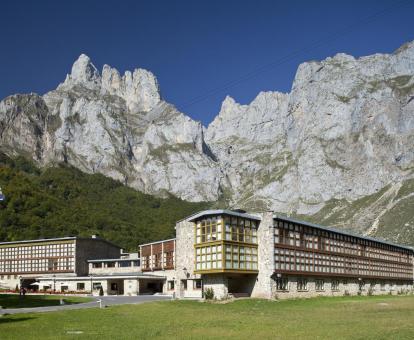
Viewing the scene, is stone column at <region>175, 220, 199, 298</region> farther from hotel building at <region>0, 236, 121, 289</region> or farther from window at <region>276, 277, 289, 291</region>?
hotel building at <region>0, 236, 121, 289</region>

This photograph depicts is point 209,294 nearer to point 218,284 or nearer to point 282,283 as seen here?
point 218,284

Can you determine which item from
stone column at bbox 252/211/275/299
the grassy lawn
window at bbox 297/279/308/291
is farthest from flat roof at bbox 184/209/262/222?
the grassy lawn

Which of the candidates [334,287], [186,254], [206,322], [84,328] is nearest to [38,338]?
[84,328]

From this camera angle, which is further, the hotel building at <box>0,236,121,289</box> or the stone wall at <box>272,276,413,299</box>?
the hotel building at <box>0,236,121,289</box>

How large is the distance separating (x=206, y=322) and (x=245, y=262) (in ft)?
90.4

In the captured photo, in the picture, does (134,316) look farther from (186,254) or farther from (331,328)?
(186,254)

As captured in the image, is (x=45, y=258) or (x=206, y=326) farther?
(x=45, y=258)

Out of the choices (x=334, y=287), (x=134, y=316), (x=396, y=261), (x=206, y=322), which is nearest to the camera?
(x=206, y=322)

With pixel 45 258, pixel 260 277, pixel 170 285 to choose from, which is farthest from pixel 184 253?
pixel 45 258

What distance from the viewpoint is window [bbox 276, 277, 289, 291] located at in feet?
204

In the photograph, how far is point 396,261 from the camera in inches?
3772

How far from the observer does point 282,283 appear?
207 ft

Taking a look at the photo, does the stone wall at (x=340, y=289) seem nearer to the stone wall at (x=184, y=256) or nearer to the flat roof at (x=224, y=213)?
the flat roof at (x=224, y=213)

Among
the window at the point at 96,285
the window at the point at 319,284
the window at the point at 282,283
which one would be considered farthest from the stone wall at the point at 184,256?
the window at the point at 96,285
